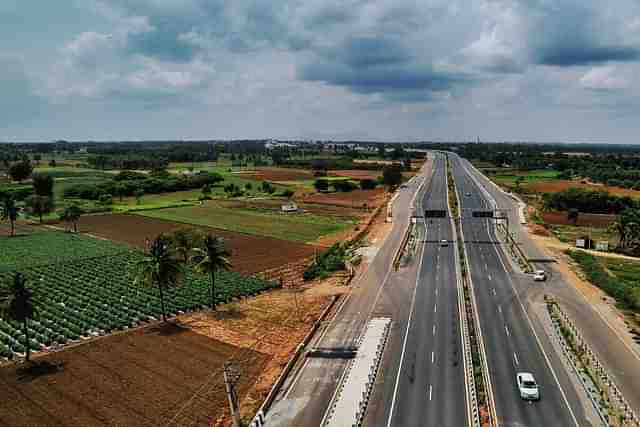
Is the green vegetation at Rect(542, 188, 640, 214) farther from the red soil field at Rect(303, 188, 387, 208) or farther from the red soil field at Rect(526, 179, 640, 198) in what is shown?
the red soil field at Rect(303, 188, 387, 208)

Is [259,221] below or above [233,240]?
above

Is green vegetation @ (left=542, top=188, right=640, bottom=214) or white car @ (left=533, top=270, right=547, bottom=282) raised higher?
green vegetation @ (left=542, top=188, right=640, bottom=214)

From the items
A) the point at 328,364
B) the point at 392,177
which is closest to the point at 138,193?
the point at 392,177

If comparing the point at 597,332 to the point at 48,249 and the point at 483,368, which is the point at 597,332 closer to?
the point at 483,368

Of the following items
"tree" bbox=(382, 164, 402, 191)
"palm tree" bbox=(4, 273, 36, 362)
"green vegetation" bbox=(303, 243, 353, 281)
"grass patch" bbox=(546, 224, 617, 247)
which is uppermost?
"tree" bbox=(382, 164, 402, 191)

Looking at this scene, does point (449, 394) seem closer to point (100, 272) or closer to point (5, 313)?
point (5, 313)

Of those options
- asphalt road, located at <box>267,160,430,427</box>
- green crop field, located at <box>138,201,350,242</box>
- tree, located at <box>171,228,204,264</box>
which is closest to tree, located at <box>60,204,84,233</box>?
green crop field, located at <box>138,201,350,242</box>

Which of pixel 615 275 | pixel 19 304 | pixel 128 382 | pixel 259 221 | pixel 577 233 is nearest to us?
pixel 128 382

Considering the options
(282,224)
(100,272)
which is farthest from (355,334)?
(282,224)
